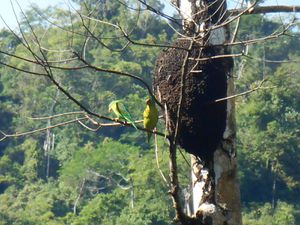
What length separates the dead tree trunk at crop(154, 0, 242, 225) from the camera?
3139mm

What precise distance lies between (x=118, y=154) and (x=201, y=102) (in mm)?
20666

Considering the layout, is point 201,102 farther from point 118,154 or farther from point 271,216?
point 118,154

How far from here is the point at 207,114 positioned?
323 centimetres

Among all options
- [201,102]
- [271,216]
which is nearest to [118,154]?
[271,216]

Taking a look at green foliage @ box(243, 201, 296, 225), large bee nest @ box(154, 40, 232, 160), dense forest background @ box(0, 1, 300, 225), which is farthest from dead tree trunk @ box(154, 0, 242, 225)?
green foliage @ box(243, 201, 296, 225)

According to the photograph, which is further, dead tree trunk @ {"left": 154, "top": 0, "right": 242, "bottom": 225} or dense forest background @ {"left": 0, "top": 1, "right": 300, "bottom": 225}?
Result: dense forest background @ {"left": 0, "top": 1, "right": 300, "bottom": 225}

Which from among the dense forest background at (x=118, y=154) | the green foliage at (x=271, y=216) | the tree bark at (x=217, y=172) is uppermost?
the dense forest background at (x=118, y=154)

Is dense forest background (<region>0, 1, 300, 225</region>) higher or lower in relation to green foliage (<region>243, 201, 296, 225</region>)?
higher

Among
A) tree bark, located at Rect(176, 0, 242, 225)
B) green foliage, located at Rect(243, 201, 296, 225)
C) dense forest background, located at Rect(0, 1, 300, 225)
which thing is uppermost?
dense forest background, located at Rect(0, 1, 300, 225)

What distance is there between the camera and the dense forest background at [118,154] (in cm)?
2072

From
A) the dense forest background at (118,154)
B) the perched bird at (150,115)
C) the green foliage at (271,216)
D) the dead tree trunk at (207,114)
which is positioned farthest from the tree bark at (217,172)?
the green foliage at (271,216)

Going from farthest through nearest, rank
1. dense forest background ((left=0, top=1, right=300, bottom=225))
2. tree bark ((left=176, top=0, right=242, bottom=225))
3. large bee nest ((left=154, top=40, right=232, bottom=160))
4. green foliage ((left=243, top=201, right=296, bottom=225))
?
dense forest background ((left=0, top=1, right=300, bottom=225))
green foliage ((left=243, top=201, right=296, bottom=225))
large bee nest ((left=154, top=40, right=232, bottom=160))
tree bark ((left=176, top=0, right=242, bottom=225))

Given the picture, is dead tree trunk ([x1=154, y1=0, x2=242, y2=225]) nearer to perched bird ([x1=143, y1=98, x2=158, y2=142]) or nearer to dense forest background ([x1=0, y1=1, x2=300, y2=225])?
perched bird ([x1=143, y1=98, x2=158, y2=142])

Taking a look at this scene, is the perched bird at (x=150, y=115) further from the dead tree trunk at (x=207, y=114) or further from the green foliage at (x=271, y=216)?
the green foliage at (x=271, y=216)
